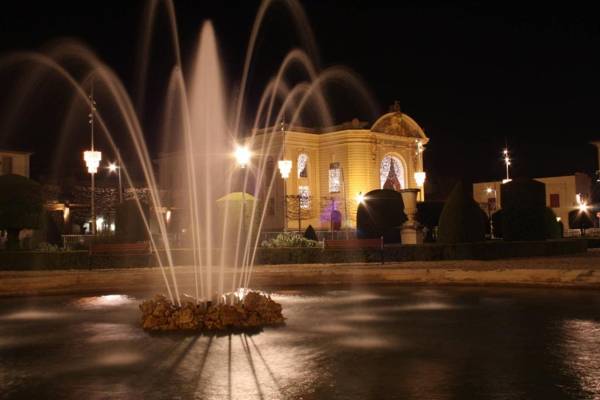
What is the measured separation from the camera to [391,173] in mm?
65250

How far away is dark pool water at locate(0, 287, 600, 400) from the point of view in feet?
19.9

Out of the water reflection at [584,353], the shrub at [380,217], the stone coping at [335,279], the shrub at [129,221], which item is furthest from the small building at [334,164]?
the water reflection at [584,353]

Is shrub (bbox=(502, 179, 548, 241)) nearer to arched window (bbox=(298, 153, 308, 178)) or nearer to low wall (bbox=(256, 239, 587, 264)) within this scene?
low wall (bbox=(256, 239, 587, 264))

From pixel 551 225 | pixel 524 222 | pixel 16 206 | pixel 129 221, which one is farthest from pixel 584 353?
pixel 551 225

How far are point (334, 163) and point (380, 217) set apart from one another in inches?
1114

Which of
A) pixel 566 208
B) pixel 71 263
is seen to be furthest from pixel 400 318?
pixel 566 208

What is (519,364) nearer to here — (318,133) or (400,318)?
(400,318)

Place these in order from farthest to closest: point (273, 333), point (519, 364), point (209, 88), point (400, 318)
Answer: point (209, 88), point (400, 318), point (273, 333), point (519, 364)

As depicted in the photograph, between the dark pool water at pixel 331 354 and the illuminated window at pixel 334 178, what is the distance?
162 ft

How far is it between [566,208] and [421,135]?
18455 mm

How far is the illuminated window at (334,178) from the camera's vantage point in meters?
61.5

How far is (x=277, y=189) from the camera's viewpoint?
206 feet

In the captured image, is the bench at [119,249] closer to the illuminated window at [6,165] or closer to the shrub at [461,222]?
the shrub at [461,222]

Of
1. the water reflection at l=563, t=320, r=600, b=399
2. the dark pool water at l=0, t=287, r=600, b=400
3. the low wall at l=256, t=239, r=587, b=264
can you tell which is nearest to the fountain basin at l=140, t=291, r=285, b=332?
the dark pool water at l=0, t=287, r=600, b=400
